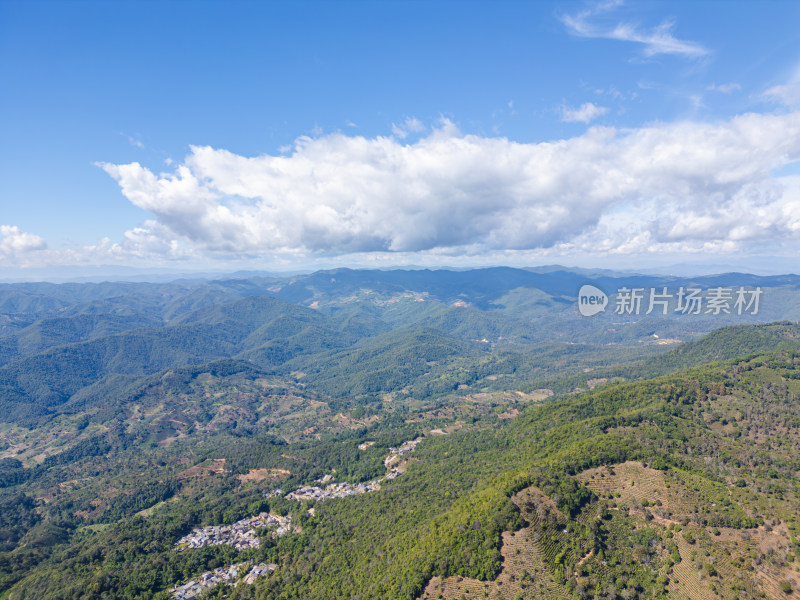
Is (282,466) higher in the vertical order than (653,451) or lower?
lower

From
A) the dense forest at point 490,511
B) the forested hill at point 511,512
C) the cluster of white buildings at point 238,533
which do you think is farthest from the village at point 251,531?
the forested hill at point 511,512

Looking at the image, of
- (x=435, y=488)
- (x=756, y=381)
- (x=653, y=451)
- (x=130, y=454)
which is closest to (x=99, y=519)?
(x=130, y=454)

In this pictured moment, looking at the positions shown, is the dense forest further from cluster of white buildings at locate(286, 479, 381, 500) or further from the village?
Answer: the village

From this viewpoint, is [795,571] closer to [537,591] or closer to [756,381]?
[537,591]

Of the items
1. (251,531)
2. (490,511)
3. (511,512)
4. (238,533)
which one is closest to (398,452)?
(251,531)

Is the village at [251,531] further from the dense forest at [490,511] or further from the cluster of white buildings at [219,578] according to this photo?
the dense forest at [490,511]

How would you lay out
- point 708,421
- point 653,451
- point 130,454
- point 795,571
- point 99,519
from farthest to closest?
point 130,454 < point 99,519 < point 708,421 < point 653,451 < point 795,571

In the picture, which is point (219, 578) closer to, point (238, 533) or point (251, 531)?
point (238, 533)
